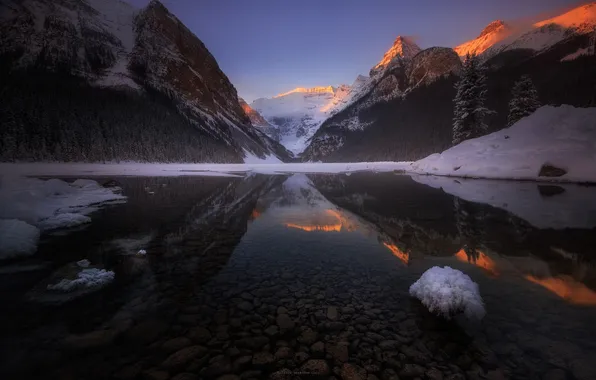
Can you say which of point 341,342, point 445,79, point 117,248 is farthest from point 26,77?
point 445,79

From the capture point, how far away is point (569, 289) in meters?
7.50

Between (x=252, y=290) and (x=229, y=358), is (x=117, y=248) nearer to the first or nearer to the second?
(x=252, y=290)

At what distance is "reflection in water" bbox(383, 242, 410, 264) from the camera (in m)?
10.1

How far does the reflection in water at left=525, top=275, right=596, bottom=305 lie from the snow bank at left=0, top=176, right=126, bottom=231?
64.2 feet

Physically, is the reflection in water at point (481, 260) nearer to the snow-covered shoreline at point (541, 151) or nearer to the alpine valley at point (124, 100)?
the snow-covered shoreline at point (541, 151)

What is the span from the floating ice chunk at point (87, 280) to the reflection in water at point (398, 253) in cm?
916

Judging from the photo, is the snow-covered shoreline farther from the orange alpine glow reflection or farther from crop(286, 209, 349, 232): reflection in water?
crop(286, 209, 349, 232): reflection in water

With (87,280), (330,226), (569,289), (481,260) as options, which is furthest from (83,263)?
(569,289)

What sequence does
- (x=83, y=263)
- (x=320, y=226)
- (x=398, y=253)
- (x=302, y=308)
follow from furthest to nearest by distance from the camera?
(x=320, y=226) → (x=398, y=253) → (x=83, y=263) → (x=302, y=308)

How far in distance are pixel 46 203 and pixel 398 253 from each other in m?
21.4

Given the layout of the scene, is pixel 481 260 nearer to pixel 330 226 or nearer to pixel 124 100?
pixel 330 226

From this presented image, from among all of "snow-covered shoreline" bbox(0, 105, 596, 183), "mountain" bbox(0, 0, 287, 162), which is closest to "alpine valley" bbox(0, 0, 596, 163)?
"mountain" bbox(0, 0, 287, 162)

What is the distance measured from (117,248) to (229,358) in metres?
8.60

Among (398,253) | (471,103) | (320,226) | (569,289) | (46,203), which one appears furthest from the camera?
(471,103)
